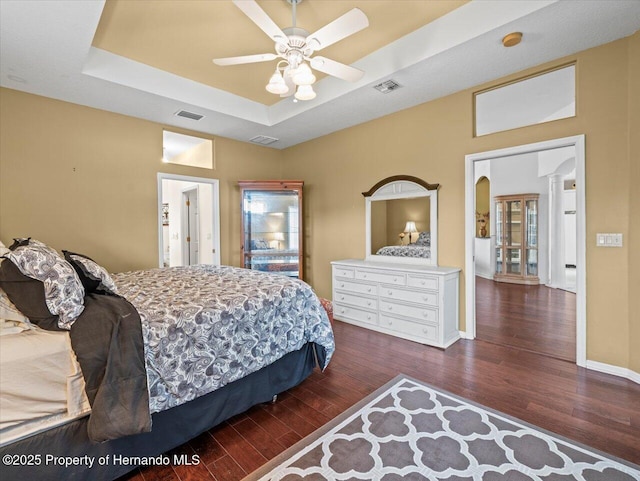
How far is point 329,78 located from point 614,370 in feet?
13.1

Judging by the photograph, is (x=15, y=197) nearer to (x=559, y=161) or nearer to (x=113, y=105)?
(x=113, y=105)

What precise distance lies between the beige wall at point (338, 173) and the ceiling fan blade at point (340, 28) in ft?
6.51

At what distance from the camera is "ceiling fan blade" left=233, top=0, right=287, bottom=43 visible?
5.84ft

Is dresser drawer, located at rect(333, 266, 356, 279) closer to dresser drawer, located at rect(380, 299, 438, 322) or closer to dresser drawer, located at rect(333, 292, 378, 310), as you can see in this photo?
dresser drawer, located at rect(333, 292, 378, 310)

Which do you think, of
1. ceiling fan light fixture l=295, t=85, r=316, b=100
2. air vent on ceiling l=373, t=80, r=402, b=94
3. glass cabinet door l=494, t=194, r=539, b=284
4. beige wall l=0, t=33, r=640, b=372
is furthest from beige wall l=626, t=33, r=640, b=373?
glass cabinet door l=494, t=194, r=539, b=284

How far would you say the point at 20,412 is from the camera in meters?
1.29

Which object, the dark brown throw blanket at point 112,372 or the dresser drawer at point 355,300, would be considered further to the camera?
the dresser drawer at point 355,300

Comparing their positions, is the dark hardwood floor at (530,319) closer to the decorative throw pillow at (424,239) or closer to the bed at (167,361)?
the decorative throw pillow at (424,239)

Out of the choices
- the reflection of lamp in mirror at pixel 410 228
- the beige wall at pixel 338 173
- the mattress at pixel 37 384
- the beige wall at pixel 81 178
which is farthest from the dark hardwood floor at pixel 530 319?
the beige wall at pixel 81 178

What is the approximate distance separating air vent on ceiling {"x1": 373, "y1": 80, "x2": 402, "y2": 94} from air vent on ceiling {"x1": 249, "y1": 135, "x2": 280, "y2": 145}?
2.20 m

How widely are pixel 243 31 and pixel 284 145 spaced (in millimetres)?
2731

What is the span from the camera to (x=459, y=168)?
3484 mm

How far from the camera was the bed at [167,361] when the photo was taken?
53.9 inches

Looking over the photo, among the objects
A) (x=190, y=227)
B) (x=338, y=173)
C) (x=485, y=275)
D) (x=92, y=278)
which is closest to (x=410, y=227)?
(x=338, y=173)
